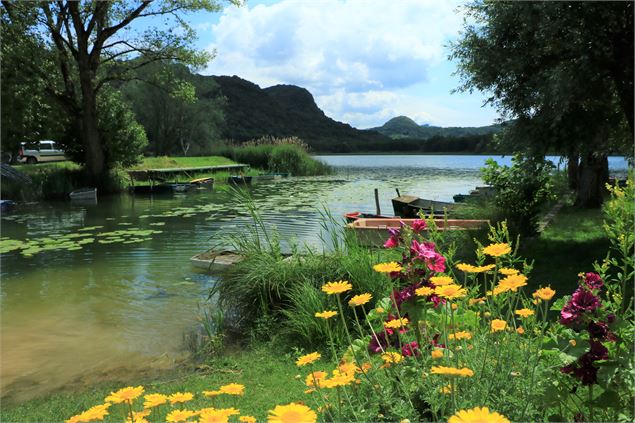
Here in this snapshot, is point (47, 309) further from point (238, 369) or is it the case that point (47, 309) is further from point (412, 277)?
point (412, 277)

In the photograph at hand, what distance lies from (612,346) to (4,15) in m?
26.1

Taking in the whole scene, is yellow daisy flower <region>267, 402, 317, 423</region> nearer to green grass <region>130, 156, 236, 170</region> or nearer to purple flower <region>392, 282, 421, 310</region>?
purple flower <region>392, 282, 421, 310</region>

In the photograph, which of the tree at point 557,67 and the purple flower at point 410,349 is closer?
the purple flower at point 410,349

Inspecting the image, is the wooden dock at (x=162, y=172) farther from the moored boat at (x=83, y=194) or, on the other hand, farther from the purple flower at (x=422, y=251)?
the purple flower at (x=422, y=251)

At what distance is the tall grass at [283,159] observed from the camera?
39156 millimetres

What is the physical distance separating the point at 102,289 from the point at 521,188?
24.3 ft

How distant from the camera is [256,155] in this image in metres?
41.0

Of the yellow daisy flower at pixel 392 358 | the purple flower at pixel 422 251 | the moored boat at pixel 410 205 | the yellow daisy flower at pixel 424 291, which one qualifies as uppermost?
the purple flower at pixel 422 251

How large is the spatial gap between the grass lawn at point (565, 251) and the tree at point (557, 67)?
162 centimetres

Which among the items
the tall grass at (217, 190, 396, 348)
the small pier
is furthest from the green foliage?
the small pier

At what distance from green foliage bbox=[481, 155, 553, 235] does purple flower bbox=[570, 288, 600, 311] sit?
7.05 m

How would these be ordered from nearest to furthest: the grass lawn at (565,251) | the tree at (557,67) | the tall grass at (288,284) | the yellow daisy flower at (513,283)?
the yellow daisy flower at (513,283)
the tall grass at (288,284)
the grass lawn at (565,251)
the tree at (557,67)

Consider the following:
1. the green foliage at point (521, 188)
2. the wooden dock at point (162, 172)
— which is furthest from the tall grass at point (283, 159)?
the green foliage at point (521, 188)

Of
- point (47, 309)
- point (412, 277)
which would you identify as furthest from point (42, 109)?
point (412, 277)
